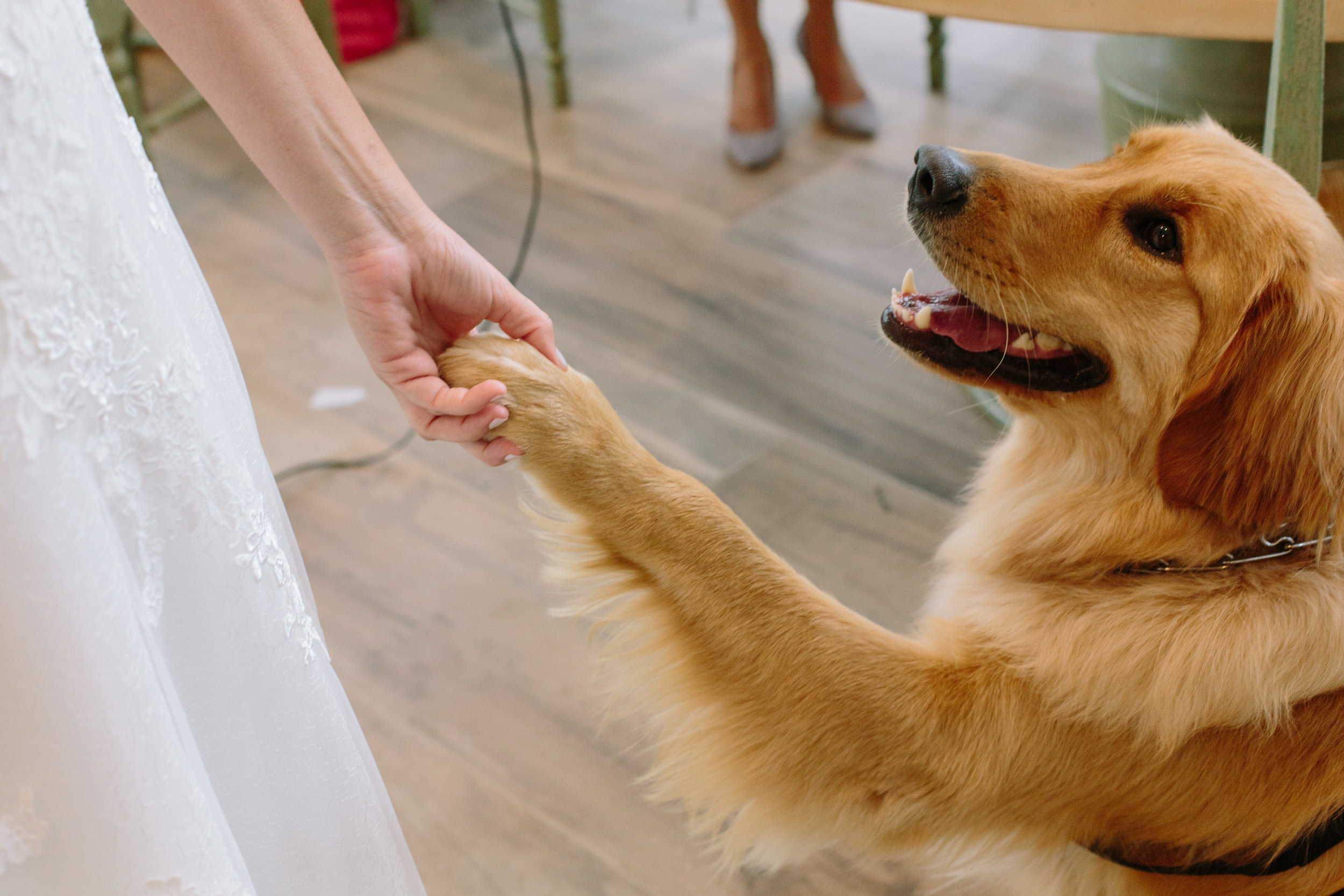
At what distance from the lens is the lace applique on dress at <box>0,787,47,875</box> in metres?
0.57

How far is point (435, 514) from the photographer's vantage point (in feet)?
6.04

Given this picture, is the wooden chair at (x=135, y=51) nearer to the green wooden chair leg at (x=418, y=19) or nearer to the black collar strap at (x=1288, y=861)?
the green wooden chair leg at (x=418, y=19)

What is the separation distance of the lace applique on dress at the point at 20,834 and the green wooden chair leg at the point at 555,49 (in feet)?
8.77

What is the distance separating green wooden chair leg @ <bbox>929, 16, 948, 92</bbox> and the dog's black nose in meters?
1.92

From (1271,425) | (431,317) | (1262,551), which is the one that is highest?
(431,317)

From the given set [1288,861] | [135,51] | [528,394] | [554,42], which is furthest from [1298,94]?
[135,51]

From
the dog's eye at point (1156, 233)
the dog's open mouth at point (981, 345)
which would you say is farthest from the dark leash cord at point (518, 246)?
the dog's eye at point (1156, 233)

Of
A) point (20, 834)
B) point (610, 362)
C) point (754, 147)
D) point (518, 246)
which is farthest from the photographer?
point (754, 147)

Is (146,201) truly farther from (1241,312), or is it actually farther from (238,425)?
(1241,312)

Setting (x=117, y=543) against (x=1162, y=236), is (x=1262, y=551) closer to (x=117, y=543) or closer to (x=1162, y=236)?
(x=1162, y=236)

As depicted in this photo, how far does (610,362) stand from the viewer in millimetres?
2154

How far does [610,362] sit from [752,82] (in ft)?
3.43

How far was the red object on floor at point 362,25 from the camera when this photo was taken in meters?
3.20

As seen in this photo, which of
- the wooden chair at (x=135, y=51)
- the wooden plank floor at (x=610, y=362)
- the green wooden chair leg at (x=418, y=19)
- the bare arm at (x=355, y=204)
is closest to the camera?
the bare arm at (x=355, y=204)
